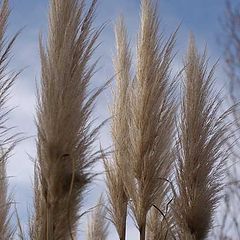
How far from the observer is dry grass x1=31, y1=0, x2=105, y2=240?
253 centimetres

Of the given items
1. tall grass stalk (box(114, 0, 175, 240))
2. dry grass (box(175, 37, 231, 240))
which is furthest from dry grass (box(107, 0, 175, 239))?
dry grass (box(175, 37, 231, 240))

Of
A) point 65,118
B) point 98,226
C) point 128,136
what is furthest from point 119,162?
point 98,226

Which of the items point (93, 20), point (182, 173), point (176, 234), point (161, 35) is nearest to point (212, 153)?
point (182, 173)

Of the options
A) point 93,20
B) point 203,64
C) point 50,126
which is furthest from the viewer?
point 203,64

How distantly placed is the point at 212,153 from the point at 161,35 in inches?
28.3

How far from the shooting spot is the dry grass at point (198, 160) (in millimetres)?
3385

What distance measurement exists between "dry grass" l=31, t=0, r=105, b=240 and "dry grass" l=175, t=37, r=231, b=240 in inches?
33.5

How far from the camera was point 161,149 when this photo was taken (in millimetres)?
3244

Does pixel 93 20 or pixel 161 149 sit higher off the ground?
pixel 93 20

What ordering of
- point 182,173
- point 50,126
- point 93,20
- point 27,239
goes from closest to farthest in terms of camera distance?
point 50,126
point 93,20
point 27,239
point 182,173

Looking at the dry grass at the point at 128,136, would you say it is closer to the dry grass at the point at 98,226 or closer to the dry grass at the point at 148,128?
the dry grass at the point at 148,128

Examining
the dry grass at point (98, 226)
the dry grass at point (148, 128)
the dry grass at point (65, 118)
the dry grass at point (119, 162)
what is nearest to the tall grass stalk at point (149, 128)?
the dry grass at point (148, 128)

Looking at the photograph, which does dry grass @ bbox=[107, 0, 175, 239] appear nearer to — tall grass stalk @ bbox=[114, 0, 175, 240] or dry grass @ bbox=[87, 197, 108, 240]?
tall grass stalk @ bbox=[114, 0, 175, 240]

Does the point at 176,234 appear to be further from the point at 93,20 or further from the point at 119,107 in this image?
the point at 93,20
